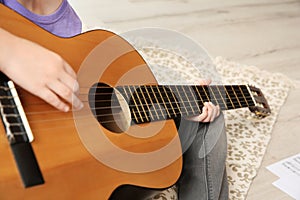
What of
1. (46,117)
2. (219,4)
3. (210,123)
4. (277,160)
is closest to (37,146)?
(46,117)

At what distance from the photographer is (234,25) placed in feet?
6.44

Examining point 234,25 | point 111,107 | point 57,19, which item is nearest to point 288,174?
point 111,107

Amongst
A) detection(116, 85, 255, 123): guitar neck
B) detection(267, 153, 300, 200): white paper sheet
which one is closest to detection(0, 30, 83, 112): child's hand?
detection(116, 85, 255, 123): guitar neck

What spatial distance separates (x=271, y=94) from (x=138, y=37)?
22.3 inches

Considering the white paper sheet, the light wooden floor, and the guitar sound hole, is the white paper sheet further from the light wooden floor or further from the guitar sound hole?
the guitar sound hole

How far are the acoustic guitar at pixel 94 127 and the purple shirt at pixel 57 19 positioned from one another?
16 cm

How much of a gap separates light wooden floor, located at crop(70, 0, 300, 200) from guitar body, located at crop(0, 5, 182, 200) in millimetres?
685

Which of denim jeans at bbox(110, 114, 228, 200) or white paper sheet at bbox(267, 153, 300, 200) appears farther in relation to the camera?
white paper sheet at bbox(267, 153, 300, 200)

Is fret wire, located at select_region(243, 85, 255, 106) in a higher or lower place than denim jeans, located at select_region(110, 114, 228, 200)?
higher

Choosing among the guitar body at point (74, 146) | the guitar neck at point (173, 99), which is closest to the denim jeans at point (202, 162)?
the guitar neck at point (173, 99)

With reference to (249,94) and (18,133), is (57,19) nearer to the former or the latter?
(18,133)

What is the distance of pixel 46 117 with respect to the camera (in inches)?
28.8

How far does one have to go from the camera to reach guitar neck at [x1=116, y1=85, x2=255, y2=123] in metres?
0.87

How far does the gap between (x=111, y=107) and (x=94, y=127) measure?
84 millimetres
